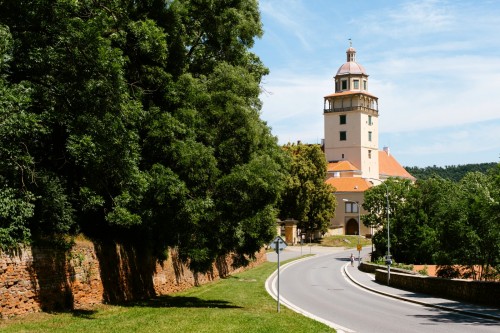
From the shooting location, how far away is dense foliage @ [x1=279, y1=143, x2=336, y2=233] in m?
75.1

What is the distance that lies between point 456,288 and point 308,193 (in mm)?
49300

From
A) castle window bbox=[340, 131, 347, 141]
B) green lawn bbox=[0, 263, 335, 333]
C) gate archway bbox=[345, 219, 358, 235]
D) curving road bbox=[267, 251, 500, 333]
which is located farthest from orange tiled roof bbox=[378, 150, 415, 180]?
green lawn bbox=[0, 263, 335, 333]

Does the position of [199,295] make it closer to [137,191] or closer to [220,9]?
[137,191]

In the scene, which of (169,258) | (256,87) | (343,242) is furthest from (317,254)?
(256,87)

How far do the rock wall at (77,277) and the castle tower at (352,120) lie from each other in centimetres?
7411

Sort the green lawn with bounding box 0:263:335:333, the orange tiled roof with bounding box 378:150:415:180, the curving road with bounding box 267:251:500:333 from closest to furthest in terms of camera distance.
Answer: the green lawn with bounding box 0:263:335:333
the curving road with bounding box 267:251:500:333
the orange tiled roof with bounding box 378:150:415:180

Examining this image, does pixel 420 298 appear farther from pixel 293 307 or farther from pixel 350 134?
pixel 350 134

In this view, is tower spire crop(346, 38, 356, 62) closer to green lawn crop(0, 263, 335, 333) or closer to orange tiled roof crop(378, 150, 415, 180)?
orange tiled roof crop(378, 150, 415, 180)

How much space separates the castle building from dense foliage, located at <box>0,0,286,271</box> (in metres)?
70.6

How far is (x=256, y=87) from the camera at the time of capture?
22406 mm

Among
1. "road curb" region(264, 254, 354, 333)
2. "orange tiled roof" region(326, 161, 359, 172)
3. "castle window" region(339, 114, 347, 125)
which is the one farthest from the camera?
"castle window" region(339, 114, 347, 125)

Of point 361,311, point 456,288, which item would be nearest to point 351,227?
point 456,288

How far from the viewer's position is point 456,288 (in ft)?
84.5

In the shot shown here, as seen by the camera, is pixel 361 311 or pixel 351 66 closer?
pixel 361 311
